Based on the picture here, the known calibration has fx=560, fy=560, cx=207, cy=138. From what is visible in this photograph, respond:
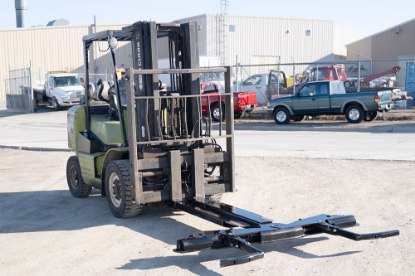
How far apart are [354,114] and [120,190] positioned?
16091mm

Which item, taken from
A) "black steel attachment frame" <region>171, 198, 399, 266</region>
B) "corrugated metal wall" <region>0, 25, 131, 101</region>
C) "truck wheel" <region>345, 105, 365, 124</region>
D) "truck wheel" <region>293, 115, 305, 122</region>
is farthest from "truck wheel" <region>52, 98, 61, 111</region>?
"black steel attachment frame" <region>171, 198, 399, 266</region>

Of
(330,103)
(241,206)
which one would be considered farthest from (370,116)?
(241,206)

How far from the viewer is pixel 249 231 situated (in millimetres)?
6348

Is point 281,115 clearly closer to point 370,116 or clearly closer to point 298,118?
point 298,118

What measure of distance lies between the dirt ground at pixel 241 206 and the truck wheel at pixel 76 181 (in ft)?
0.55

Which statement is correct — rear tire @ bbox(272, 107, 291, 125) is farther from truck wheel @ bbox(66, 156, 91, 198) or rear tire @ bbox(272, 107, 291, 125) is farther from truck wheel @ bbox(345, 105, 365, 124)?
truck wheel @ bbox(66, 156, 91, 198)

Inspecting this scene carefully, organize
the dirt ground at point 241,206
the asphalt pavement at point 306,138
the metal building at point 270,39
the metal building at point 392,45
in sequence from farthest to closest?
the metal building at point 270,39
the metal building at point 392,45
the asphalt pavement at point 306,138
the dirt ground at point 241,206

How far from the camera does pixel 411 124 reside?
70.5 feet

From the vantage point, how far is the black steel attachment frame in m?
6.05

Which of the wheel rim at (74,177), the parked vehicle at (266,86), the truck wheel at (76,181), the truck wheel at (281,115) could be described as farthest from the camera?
the parked vehicle at (266,86)

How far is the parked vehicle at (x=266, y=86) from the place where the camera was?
1169 inches

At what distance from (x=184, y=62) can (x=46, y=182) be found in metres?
5.02

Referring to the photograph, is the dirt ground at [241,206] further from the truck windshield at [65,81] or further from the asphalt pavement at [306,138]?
the truck windshield at [65,81]

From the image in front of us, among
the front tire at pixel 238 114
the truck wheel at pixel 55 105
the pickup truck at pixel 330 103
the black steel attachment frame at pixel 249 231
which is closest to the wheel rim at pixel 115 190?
the black steel attachment frame at pixel 249 231
